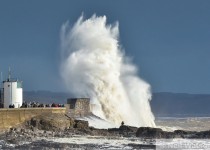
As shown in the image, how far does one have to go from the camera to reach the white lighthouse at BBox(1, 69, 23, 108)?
36812 mm

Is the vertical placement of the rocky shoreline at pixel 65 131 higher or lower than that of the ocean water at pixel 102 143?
higher

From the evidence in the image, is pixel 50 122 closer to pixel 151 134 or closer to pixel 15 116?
pixel 15 116

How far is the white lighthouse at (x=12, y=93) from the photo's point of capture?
3681 cm

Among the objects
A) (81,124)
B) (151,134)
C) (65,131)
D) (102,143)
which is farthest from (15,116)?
(151,134)

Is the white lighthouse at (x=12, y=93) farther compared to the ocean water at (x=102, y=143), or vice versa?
the white lighthouse at (x=12, y=93)

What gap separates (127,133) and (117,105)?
1221 cm

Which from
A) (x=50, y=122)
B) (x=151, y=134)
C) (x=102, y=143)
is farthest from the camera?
(x=151, y=134)

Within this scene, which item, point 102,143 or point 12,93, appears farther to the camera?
point 12,93

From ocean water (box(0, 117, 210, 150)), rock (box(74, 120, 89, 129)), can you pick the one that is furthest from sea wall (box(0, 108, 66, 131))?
ocean water (box(0, 117, 210, 150))

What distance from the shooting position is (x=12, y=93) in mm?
36969

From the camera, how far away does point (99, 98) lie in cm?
4709

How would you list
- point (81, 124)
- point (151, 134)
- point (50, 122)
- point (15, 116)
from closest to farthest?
point (15, 116) → point (50, 122) → point (151, 134) → point (81, 124)

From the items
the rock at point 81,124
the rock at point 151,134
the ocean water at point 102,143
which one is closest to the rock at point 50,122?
the rock at point 81,124

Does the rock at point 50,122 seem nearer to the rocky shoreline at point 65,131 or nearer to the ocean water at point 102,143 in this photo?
the rocky shoreline at point 65,131
